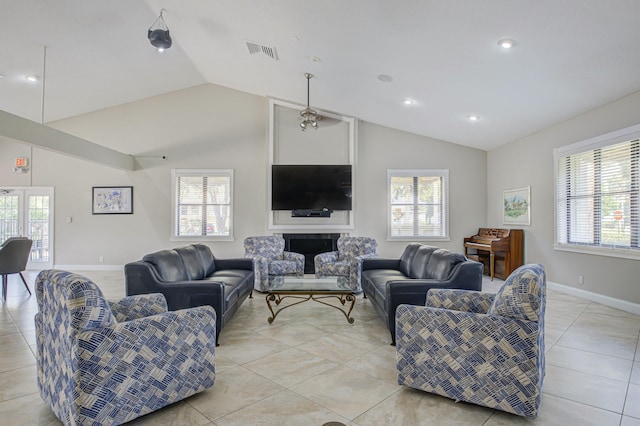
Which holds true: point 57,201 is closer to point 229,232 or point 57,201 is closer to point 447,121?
point 229,232

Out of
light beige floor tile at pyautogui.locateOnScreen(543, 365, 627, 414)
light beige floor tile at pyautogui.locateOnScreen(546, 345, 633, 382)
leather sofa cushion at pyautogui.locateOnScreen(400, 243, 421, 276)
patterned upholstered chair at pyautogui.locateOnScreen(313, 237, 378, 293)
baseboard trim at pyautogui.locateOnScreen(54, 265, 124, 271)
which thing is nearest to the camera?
light beige floor tile at pyautogui.locateOnScreen(543, 365, 627, 414)

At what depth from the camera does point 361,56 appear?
4402 millimetres

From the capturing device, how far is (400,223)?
7172mm

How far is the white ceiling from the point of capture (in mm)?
3192

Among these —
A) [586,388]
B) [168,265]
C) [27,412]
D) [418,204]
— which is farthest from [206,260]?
[418,204]

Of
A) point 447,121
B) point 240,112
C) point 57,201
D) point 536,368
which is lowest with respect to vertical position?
point 536,368

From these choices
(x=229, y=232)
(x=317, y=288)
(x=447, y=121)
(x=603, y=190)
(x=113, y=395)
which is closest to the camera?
(x=113, y=395)

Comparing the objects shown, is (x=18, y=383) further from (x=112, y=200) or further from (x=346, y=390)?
(x=112, y=200)

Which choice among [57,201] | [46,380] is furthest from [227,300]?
[57,201]

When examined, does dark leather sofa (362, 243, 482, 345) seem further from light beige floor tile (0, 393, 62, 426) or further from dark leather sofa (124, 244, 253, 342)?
light beige floor tile (0, 393, 62, 426)

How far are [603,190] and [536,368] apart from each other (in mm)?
3871

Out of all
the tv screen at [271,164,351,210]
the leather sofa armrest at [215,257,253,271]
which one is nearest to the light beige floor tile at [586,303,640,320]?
the tv screen at [271,164,351,210]

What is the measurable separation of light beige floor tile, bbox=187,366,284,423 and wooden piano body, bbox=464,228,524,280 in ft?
17.0

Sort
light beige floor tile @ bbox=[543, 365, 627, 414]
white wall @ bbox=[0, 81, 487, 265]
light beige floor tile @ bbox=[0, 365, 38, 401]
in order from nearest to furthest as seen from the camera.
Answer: light beige floor tile @ bbox=[543, 365, 627, 414] → light beige floor tile @ bbox=[0, 365, 38, 401] → white wall @ bbox=[0, 81, 487, 265]
